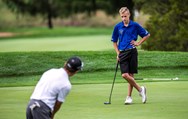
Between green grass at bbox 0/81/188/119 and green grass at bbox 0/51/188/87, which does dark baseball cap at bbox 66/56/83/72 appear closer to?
green grass at bbox 0/81/188/119

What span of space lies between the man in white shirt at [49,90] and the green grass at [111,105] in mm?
2994

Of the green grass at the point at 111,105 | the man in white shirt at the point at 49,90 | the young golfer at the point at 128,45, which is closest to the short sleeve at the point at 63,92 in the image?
the man in white shirt at the point at 49,90

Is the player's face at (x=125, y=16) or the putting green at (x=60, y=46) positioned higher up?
the player's face at (x=125, y=16)

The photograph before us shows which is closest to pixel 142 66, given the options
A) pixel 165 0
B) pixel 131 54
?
pixel 131 54

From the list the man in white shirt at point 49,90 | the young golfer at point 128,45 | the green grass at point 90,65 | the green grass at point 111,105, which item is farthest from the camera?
the green grass at point 90,65

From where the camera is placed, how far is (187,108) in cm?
1298

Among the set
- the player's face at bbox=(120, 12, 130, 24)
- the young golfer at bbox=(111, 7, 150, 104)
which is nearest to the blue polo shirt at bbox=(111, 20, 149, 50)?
the young golfer at bbox=(111, 7, 150, 104)

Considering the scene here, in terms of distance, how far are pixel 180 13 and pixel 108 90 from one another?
14339 mm

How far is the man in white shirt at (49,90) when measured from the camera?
29.2 ft

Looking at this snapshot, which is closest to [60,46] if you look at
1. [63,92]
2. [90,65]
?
[90,65]

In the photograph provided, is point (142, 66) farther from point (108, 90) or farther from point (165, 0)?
point (165, 0)

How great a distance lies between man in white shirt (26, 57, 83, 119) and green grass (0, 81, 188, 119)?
9.82 feet

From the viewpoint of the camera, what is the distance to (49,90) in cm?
891

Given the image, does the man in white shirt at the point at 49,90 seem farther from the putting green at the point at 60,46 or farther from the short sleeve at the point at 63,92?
the putting green at the point at 60,46
